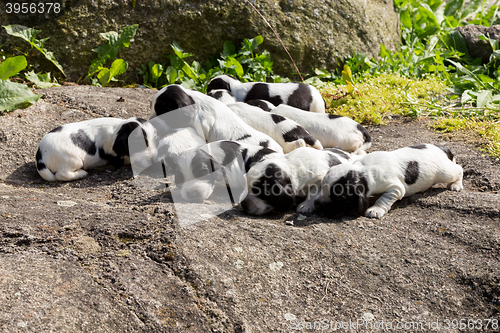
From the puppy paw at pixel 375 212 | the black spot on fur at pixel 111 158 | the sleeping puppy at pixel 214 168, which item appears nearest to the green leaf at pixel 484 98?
the puppy paw at pixel 375 212

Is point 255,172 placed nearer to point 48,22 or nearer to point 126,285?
point 126,285

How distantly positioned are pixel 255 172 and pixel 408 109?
3529 mm

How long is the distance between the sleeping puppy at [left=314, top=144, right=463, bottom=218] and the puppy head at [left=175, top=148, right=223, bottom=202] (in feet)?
3.07

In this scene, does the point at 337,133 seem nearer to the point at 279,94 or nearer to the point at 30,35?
the point at 279,94

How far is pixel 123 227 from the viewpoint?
304 centimetres

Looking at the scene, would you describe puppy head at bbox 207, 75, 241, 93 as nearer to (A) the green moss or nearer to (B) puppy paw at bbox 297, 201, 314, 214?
(A) the green moss

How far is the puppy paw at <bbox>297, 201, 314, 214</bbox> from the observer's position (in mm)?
3652

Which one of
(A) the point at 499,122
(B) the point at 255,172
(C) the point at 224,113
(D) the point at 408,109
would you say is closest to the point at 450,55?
(D) the point at 408,109

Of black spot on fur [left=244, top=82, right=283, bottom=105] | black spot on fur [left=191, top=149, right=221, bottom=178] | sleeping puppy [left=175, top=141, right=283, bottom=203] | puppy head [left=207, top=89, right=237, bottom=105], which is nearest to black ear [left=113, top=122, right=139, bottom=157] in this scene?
sleeping puppy [left=175, top=141, right=283, bottom=203]

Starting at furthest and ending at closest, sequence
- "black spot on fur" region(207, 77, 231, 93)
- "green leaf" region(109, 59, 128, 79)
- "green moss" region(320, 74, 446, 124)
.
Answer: "green leaf" region(109, 59, 128, 79) → "green moss" region(320, 74, 446, 124) → "black spot on fur" region(207, 77, 231, 93)

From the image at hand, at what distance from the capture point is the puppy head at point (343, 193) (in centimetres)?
342

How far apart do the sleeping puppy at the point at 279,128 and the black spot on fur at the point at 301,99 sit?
0.89 meters

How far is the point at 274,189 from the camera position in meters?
3.51

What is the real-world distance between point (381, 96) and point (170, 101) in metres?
3.44
